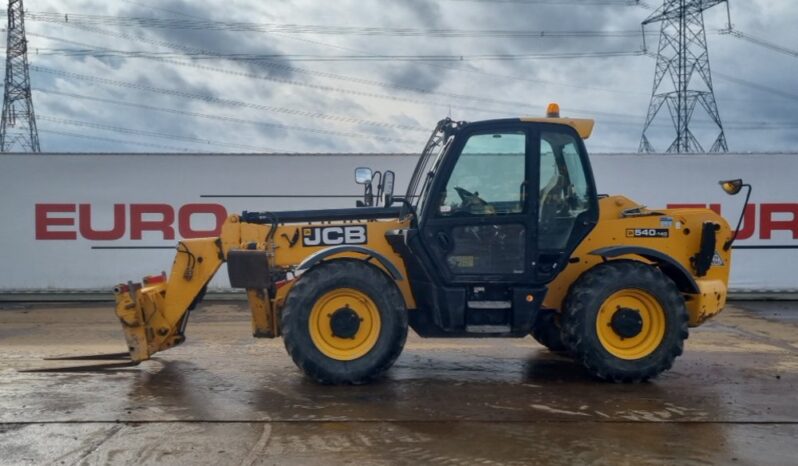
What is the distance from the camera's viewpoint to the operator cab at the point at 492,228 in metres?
6.61

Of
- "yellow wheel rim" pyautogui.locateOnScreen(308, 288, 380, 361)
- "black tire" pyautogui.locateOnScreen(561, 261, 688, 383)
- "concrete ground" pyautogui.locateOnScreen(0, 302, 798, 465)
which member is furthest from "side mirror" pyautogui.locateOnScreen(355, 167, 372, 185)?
"black tire" pyautogui.locateOnScreen(561, 261, 688, 383)

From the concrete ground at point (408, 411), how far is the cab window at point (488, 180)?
5.11 feet

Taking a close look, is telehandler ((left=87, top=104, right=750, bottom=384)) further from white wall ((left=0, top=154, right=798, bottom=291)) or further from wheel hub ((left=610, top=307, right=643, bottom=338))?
white wall ((left=0, top=154, right=798, bottom=291))

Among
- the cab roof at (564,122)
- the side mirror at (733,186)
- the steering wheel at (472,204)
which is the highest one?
the cab roof at (564,122)

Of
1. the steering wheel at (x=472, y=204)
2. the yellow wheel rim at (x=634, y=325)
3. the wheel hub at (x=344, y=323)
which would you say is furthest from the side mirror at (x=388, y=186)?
the yellow wheel rim at (x=634, y=325)

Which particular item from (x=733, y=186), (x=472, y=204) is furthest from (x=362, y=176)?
(x=733, y=186)

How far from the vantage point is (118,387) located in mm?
6492

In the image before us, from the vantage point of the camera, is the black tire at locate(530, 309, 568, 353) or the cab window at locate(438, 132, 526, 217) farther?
the black tire at locate(530, 309, 568, 353)

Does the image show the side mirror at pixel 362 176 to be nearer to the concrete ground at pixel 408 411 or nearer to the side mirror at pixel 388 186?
the side mirror at pixel 388 186

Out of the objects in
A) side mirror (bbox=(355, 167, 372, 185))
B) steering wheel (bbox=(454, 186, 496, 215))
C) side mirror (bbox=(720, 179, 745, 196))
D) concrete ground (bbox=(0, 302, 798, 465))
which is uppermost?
side mirror (bbox=(355, 167, 372, 185))

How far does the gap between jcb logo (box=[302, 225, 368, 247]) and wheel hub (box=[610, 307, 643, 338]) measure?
7.56 feet

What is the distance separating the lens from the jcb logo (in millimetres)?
6902

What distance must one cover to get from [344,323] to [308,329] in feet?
1.01

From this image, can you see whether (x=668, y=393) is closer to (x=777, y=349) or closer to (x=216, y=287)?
(x=777, y=349)
